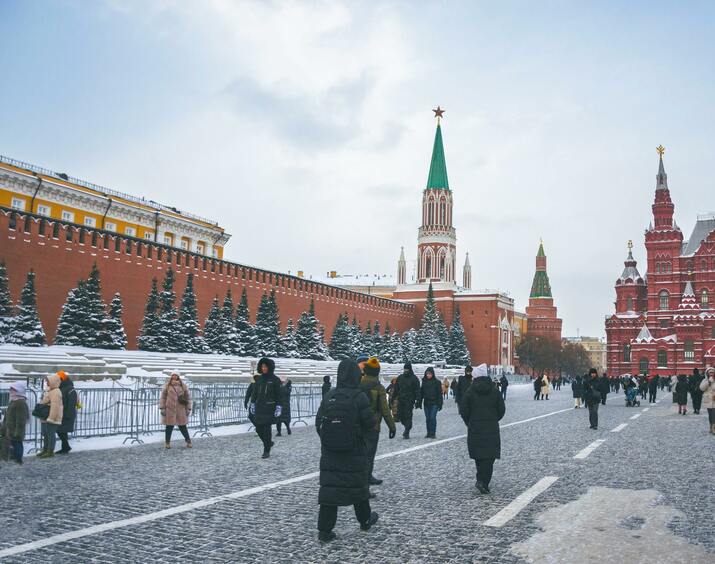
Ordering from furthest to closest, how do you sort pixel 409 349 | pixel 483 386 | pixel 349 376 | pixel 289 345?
pixel 409 349, pixel 289 345, pixel 483 386, pixel 349 376

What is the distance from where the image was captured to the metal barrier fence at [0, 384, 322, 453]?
42.7 feet

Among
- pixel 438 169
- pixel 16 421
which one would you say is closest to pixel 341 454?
pixel 16 421

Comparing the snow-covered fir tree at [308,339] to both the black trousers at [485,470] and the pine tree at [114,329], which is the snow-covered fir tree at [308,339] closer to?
the pine tree at [114,329]

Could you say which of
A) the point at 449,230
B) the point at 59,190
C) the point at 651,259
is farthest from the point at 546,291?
the point at 59,190

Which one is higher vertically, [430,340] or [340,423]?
[430,340]

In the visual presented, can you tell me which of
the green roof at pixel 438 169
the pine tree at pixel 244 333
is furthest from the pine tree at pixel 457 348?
the pine tree at pixel 244 333

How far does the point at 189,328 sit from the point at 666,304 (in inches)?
2154

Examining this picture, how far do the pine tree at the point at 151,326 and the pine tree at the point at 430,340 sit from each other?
33.6 metres

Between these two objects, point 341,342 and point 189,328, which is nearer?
point 189,328

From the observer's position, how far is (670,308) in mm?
72875

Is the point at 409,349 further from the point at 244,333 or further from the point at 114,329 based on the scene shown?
the point at 114,329

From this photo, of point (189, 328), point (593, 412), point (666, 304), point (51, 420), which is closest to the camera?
point (51, 420)

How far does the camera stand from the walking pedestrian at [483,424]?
7395 millimetres

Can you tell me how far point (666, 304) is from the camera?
241 feet
